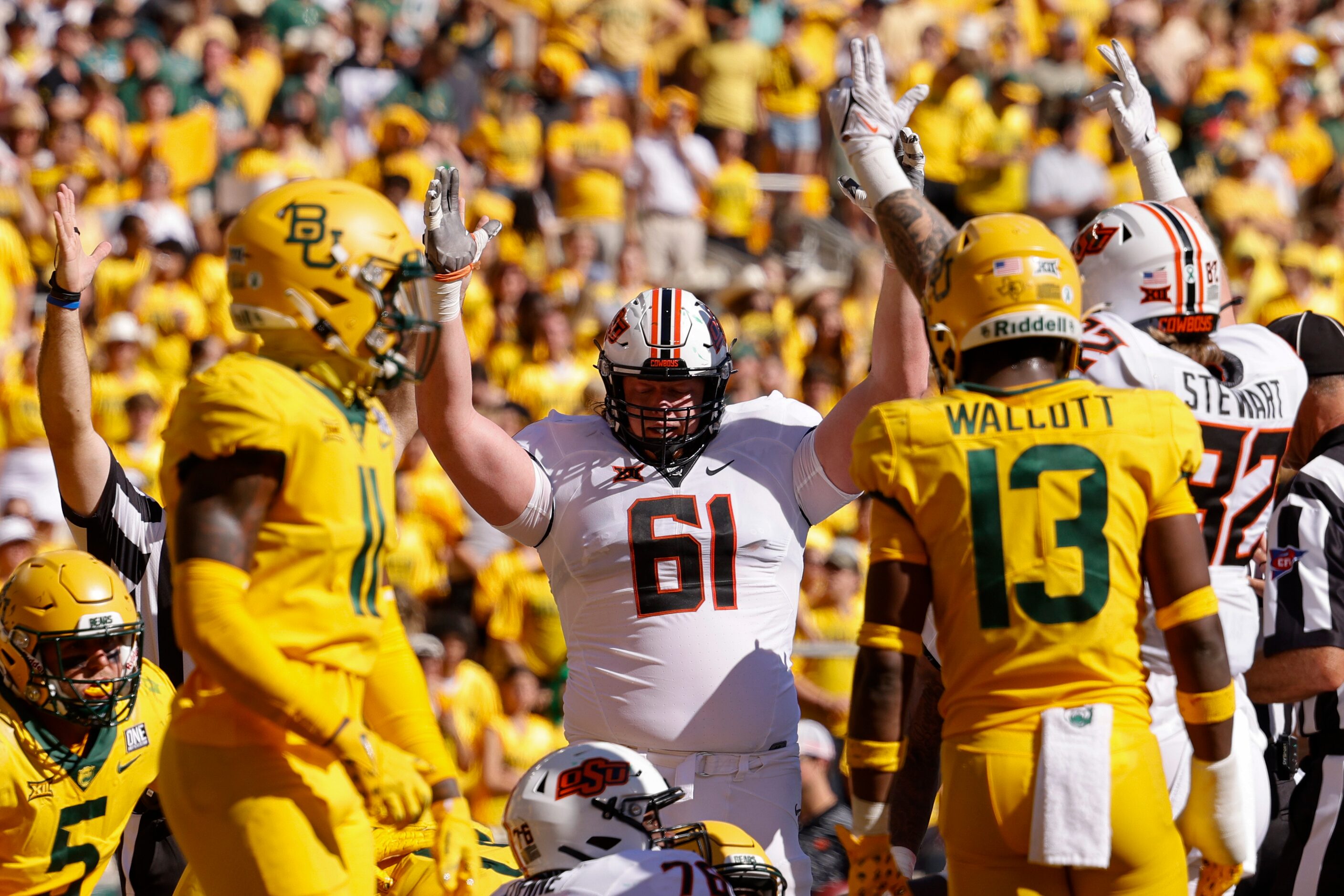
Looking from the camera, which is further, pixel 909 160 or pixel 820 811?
pixel 820 811

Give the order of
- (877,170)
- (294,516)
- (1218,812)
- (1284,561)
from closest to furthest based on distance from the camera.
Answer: (294,516)
(1218,812)
(877,170)
(1284,561)

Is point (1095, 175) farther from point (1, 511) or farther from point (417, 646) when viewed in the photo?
point (1, 511)

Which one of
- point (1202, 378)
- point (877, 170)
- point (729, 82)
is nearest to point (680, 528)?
point (877, 170)

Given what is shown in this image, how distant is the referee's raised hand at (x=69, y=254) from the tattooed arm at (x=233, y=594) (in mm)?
1519

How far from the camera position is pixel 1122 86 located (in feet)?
17.3

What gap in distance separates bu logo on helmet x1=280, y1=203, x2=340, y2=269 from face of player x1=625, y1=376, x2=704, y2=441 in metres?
1.62

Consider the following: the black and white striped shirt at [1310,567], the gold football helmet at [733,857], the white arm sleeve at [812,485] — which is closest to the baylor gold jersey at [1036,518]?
the gold football helmet at [733,857]

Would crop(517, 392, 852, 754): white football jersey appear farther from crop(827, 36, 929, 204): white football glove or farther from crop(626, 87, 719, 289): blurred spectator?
crop(626, 87, 719, 289): blurred spectator

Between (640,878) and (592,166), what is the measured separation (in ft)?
32.4

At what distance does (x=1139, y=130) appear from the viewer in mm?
5203

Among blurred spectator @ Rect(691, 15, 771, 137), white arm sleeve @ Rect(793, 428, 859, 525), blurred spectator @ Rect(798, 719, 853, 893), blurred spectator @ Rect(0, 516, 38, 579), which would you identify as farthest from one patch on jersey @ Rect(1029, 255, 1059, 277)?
blurred spectator @ Rect(691, 15, 771, 137)

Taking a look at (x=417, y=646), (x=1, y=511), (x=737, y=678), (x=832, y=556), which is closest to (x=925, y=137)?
(x=832, y=556)

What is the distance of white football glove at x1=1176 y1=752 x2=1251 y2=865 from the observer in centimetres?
343

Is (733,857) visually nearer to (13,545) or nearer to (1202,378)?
(1202,378)
